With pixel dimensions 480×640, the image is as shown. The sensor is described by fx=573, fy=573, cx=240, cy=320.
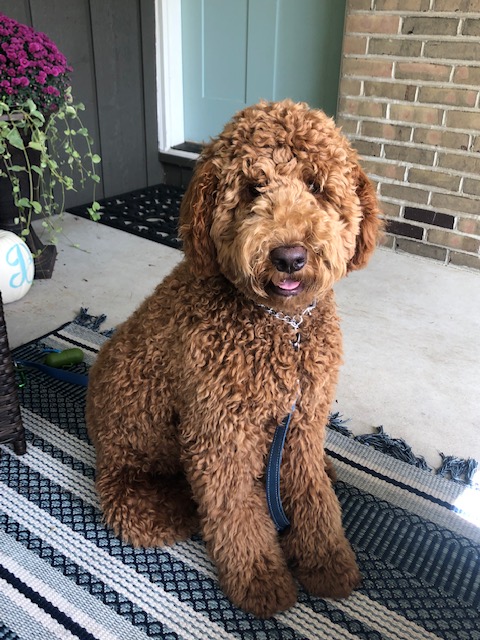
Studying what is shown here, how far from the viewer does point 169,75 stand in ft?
12.0

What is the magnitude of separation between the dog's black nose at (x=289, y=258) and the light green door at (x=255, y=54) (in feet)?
8.15

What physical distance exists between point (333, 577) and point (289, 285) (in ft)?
2.21

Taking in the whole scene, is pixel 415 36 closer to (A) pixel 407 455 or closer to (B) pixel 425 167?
(B) pixel 425 167

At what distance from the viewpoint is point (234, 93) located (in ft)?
11.5

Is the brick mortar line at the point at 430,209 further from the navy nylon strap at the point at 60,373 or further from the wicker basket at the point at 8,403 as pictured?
the wicker basket at the point at 8,403

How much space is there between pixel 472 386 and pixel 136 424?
1.26 metres

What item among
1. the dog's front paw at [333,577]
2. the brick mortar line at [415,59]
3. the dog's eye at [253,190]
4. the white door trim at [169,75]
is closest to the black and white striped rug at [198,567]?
the dog's front paw at [333,577]

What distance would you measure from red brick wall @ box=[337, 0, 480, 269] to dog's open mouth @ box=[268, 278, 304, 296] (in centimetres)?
207

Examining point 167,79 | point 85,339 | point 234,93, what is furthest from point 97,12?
point 85,339

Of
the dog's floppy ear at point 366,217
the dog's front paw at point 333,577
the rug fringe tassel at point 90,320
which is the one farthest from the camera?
the rug fringe tassel at point 90,320

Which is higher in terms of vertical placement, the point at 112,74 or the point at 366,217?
the point at 112,74

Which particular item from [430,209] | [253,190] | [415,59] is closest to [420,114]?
[415,59]

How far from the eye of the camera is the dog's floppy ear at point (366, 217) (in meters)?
1.10

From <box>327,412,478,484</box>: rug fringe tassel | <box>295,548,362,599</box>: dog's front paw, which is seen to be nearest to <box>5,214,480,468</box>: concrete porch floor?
<box>327,412,478,484</box>: rug fringe tassel
